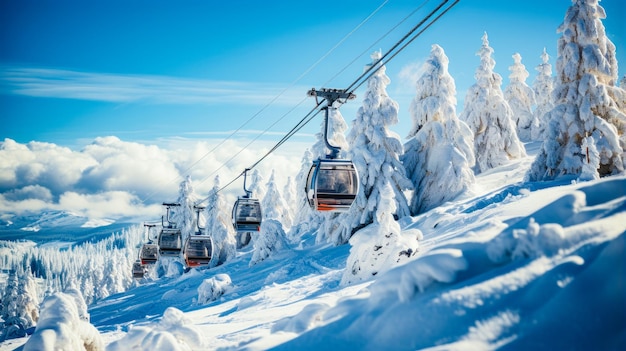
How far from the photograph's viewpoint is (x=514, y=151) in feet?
125

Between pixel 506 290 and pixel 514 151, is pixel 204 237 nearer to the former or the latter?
pixel 506 290

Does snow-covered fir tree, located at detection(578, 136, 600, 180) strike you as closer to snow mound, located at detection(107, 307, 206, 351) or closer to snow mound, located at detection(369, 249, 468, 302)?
snow mound, located at detection(369, 249, 468, 302)

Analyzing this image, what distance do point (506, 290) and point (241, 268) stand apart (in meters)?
36.8

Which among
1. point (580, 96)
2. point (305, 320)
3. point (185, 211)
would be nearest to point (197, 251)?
point (305, 320)

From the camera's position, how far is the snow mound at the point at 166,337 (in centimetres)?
756

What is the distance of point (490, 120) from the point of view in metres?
38.4

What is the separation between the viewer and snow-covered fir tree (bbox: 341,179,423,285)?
17891mm

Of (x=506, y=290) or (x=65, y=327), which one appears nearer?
(x=506, y=290)

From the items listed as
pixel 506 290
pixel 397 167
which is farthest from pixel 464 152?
pixel 506 290

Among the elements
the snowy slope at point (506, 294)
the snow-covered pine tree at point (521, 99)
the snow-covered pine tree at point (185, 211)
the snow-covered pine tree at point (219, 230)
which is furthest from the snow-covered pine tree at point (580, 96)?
the snow-covered pine tree at point (185, 211)

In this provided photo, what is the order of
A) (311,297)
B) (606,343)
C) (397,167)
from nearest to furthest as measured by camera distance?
(606,343), (311,297), (397,167)

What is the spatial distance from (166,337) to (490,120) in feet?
120

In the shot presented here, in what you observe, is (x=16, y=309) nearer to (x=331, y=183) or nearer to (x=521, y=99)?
(x=331, y=183)

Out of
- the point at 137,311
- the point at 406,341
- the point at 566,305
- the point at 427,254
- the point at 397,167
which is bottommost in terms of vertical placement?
the point at 137,311
